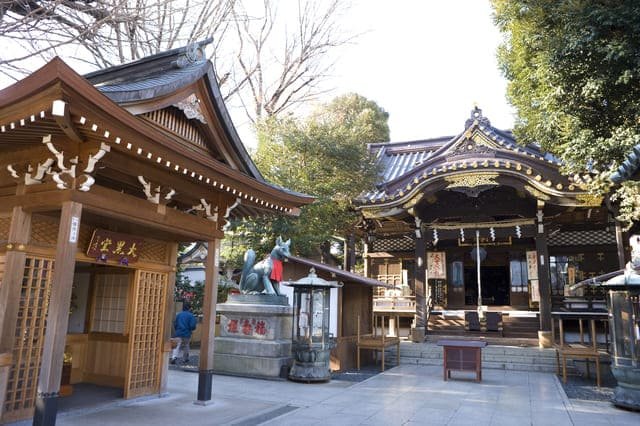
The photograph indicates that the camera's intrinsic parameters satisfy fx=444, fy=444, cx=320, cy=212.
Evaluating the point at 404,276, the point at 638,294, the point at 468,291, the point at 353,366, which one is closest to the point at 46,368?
the point at 353,366

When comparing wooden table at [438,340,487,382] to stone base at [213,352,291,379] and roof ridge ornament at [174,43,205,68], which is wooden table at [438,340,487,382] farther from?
roof ridge ornament at [174,43,205,68]

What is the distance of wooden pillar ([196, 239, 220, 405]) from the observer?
7.31 meters

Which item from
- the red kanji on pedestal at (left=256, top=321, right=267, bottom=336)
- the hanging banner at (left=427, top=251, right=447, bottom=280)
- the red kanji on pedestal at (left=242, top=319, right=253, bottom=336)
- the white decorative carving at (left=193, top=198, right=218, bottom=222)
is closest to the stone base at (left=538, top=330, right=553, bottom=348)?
the hanging banner at (left=427, top=251, right=447, bottom=280)

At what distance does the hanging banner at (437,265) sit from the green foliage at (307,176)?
12.4ft

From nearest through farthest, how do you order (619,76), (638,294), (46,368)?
(46,368) → (638,294) → (619,76)

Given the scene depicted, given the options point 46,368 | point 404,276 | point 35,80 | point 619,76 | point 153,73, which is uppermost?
point 619,76

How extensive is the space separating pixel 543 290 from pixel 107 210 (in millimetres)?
12749

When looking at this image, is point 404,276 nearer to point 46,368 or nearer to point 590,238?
point 590,238

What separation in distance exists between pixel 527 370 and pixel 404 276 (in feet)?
21.3

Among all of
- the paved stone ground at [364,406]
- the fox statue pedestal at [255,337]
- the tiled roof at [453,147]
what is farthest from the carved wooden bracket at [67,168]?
the tiled roof at [453,147]

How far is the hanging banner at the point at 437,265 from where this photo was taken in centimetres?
1695

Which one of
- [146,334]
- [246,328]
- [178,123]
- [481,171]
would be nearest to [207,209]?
[178,123]

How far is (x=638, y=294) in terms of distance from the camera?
319 inches

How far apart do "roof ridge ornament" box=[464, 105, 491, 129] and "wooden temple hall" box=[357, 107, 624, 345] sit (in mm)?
46
